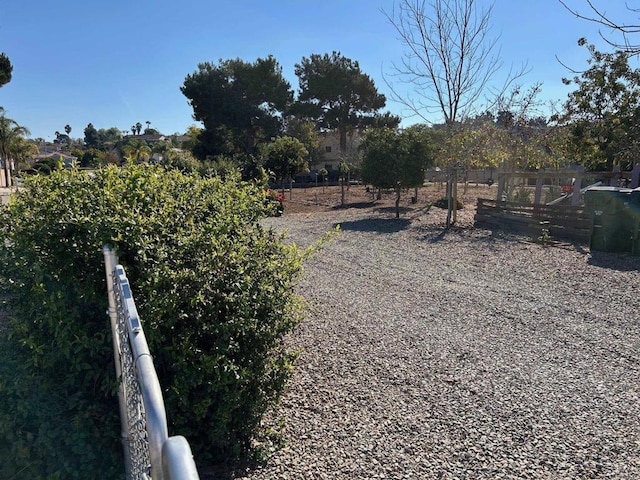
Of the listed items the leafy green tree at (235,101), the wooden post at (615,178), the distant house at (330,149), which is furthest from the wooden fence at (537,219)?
the distant house at (330,149)

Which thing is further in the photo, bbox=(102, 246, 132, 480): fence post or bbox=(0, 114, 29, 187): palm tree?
bbox=(0, 114, 29, 187): palm tree

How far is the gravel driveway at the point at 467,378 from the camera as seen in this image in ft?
8.62

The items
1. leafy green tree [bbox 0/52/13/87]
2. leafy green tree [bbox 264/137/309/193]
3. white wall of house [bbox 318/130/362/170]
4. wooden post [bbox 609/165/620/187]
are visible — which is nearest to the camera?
wooden post [bbox 609/165/620/187]

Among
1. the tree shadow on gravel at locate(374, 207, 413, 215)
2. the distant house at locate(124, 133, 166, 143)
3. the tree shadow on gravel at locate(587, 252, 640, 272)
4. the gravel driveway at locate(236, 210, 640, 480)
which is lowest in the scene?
the gravel driveway at locate(236, 210, 640, 480)

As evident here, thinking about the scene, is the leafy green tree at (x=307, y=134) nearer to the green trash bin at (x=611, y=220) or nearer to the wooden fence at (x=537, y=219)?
the wooden fence at (x=537, y=219)

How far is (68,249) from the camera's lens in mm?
2262

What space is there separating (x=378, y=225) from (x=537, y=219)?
456 centimetres

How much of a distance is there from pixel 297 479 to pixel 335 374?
53.6 inches

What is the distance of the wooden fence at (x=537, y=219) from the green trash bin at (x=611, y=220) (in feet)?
2.40

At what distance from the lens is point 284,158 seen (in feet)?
74.5

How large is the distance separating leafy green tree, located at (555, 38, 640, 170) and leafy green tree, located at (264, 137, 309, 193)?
1220cm

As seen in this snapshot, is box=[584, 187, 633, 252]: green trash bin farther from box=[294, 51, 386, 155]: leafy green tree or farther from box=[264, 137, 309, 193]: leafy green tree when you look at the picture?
box=[294, 51, 386, 155]: leafy green tree

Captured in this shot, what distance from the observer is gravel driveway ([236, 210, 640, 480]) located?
2627mm

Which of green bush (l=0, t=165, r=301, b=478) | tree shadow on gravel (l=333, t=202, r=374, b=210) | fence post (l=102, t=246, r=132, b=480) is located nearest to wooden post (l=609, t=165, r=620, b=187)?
tree shadow on gravel (l=333, t=202, r=374, b=210)
